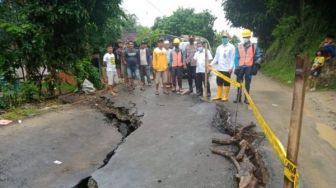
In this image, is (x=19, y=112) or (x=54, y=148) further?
(x=19, y=112)

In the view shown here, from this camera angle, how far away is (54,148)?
593cm

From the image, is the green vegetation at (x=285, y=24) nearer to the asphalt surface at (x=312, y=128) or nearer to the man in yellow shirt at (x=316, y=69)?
the man in yellow shirt at (x=316, y=69)

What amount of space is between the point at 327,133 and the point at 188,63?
14.8 ft

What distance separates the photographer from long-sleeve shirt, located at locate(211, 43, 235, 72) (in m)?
8.48

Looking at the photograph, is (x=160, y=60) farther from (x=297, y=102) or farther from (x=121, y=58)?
(x=297, y=102)

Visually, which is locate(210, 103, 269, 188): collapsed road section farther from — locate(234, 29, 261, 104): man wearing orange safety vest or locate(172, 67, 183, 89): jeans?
locate(172, 67, 183, 89): jeans

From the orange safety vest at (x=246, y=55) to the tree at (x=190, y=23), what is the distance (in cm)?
2453

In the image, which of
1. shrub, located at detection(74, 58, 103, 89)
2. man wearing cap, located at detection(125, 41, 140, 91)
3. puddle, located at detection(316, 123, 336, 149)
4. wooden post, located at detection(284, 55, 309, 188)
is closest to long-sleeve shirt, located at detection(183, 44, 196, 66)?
man wearing cap, located at detection(125, 41, 140, 91)

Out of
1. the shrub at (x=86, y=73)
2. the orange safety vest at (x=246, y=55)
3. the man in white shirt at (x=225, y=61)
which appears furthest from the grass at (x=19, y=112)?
the orange safety vest at (x=246, y=55)

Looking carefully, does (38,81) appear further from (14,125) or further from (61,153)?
(61,153)

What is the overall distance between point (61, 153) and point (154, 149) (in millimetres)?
1591

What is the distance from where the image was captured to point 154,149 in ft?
17.6

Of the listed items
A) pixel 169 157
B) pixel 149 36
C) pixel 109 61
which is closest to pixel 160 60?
pixel 109 61

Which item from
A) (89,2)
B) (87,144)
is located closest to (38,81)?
(89,2)
